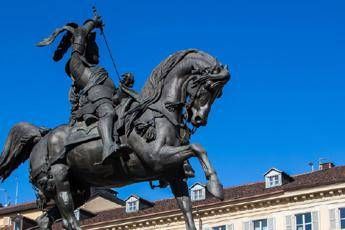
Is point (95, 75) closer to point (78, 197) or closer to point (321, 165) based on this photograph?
point (78, 197)

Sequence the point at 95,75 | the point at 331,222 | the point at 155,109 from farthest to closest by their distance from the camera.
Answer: the point at 331,222, the point at 95,75, the point at 155,109

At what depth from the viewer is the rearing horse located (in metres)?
11.0

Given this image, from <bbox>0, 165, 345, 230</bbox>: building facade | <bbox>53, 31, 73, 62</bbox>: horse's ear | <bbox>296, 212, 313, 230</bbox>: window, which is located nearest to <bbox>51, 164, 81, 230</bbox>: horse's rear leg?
<bbox>53, 31, 73, 62</bbox>: horse's ear

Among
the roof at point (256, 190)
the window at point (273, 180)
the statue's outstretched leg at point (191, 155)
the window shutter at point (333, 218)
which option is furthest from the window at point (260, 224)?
the statue's outstretched leg at point (191, 155)

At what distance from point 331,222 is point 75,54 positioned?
41.3 m

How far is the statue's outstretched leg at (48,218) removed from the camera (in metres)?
12.4

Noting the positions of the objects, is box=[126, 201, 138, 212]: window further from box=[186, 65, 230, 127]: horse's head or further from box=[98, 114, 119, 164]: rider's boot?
box=[186, 65, 230, 127]: horse's head

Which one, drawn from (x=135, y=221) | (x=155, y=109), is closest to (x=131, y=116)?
(x=155, y=109)

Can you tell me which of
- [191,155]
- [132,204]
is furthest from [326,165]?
[191,155]

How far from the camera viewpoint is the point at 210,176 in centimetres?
1056

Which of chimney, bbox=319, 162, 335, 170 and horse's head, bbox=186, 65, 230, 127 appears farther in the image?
chimney, bbox=319, 162, 335, 170

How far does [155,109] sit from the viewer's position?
37.2 ft

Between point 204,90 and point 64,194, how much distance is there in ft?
8.42

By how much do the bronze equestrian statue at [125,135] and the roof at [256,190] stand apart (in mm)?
40968
